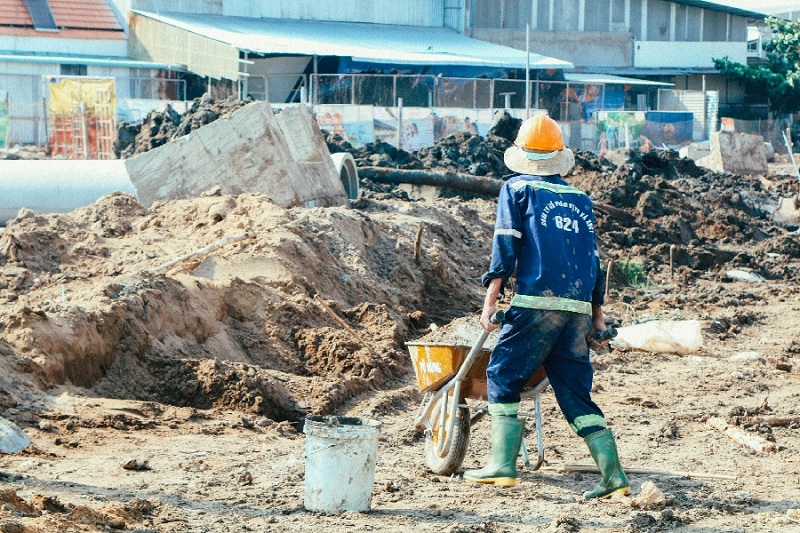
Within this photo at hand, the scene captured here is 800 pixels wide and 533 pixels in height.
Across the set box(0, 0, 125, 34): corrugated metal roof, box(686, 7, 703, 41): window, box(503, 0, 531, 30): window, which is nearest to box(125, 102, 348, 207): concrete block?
box(0, 0, 125, 34): corrugated metal roof

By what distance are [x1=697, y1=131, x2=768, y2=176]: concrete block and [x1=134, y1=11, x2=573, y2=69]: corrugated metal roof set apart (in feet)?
27.1

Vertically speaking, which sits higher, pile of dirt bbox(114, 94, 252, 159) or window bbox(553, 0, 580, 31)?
window bbox(553, 0, 580, 31)

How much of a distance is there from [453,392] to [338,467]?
1071 mm

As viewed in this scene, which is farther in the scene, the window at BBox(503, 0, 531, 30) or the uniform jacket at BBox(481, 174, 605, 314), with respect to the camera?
the window at BBox(503, 0, 531, 30)

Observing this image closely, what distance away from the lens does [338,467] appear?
575 centimetres

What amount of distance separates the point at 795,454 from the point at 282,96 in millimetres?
32388

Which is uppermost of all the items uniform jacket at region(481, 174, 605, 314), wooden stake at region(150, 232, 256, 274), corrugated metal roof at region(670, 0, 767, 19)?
corrugated metal roof at region(670, 0, 767, 19)

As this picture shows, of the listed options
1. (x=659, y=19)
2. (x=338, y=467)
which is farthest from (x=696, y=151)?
(x=338, y=467)

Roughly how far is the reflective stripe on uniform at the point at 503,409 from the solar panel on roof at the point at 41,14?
1433 inches

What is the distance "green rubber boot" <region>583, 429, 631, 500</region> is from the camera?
6129mm

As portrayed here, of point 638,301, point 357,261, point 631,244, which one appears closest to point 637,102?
point 631,244

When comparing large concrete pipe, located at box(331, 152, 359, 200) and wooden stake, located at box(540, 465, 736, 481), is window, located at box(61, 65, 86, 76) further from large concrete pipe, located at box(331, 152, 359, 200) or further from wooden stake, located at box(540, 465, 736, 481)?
wooden stake, located at box(540, 465, 736, 481)

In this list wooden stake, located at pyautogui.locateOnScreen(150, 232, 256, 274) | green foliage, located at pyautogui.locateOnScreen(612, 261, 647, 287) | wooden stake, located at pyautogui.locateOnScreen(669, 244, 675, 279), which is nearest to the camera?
wooden stake, located at pyautogui.locateOnScreen(150, 232, 256, 274)

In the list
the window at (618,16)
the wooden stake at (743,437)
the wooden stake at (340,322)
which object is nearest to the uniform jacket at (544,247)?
the wooden stake at (743,437)
